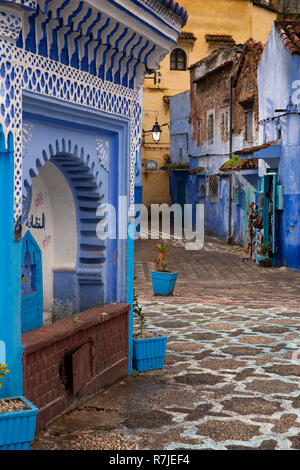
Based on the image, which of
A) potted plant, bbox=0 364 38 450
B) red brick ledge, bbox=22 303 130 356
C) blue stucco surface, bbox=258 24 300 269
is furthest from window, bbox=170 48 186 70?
potted plant, bbox=0 364 38 450

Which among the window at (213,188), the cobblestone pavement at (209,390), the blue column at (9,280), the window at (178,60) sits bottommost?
the cobblestone pavement at (209,390)

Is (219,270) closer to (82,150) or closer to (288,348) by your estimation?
(288,348)

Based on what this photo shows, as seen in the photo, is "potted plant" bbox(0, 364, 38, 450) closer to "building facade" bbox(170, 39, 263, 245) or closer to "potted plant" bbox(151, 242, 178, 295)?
"potted plant" bbox(151, 242, 178, 295)

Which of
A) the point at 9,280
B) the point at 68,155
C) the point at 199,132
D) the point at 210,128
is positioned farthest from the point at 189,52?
the point at 9,280

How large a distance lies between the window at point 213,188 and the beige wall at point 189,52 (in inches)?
366

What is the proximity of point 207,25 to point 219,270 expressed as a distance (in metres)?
23.0

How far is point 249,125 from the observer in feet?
72.1

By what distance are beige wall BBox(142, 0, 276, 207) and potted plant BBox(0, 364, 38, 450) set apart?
105ft

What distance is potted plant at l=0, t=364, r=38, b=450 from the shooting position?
14.1 feet

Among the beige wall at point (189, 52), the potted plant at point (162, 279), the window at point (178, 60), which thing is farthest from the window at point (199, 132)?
the potted plant at point (162, 279)

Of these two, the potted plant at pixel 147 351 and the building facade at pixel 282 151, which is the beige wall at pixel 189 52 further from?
the potted plant at pixel 147 351

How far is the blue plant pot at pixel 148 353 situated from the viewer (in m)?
7.28
